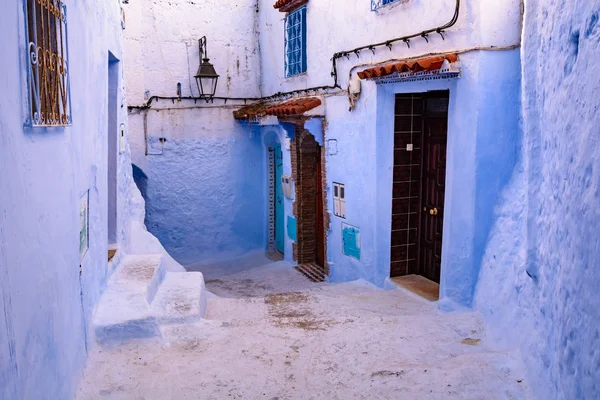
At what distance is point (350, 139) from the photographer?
841 cm

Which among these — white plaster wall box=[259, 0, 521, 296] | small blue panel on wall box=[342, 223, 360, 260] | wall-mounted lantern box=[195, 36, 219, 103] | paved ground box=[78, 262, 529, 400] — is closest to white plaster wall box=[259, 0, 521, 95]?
white plaster wall box=[259, 0, 521, 296]

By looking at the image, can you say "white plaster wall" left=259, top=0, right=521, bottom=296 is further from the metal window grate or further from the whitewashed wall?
the whitewashed wall

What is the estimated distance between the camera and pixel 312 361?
A: 4590 mm

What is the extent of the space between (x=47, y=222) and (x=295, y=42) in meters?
8.03

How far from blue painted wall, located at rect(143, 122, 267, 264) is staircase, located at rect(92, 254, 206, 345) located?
205 inches

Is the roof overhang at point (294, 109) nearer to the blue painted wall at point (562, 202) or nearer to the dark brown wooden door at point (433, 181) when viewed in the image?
the dark brown wooden door at point (433, 181)

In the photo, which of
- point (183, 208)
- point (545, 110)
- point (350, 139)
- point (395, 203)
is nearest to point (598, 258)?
point (545, 110)

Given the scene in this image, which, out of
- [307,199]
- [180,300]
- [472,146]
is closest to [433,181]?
[472,146]

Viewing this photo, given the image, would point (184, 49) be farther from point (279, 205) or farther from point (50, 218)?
point (50, 218)

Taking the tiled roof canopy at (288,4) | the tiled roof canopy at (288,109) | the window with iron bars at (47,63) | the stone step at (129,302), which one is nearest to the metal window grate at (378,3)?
the tiled roof canopy at (288,109)

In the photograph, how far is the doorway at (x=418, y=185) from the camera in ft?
24.3

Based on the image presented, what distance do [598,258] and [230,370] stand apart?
283 centimetres

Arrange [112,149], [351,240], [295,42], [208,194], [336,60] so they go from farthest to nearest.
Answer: [208,194], [295,42], [336,60], [351,240], [112,149]

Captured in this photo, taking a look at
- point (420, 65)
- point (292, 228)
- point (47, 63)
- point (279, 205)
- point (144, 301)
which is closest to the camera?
point (47, 63)
